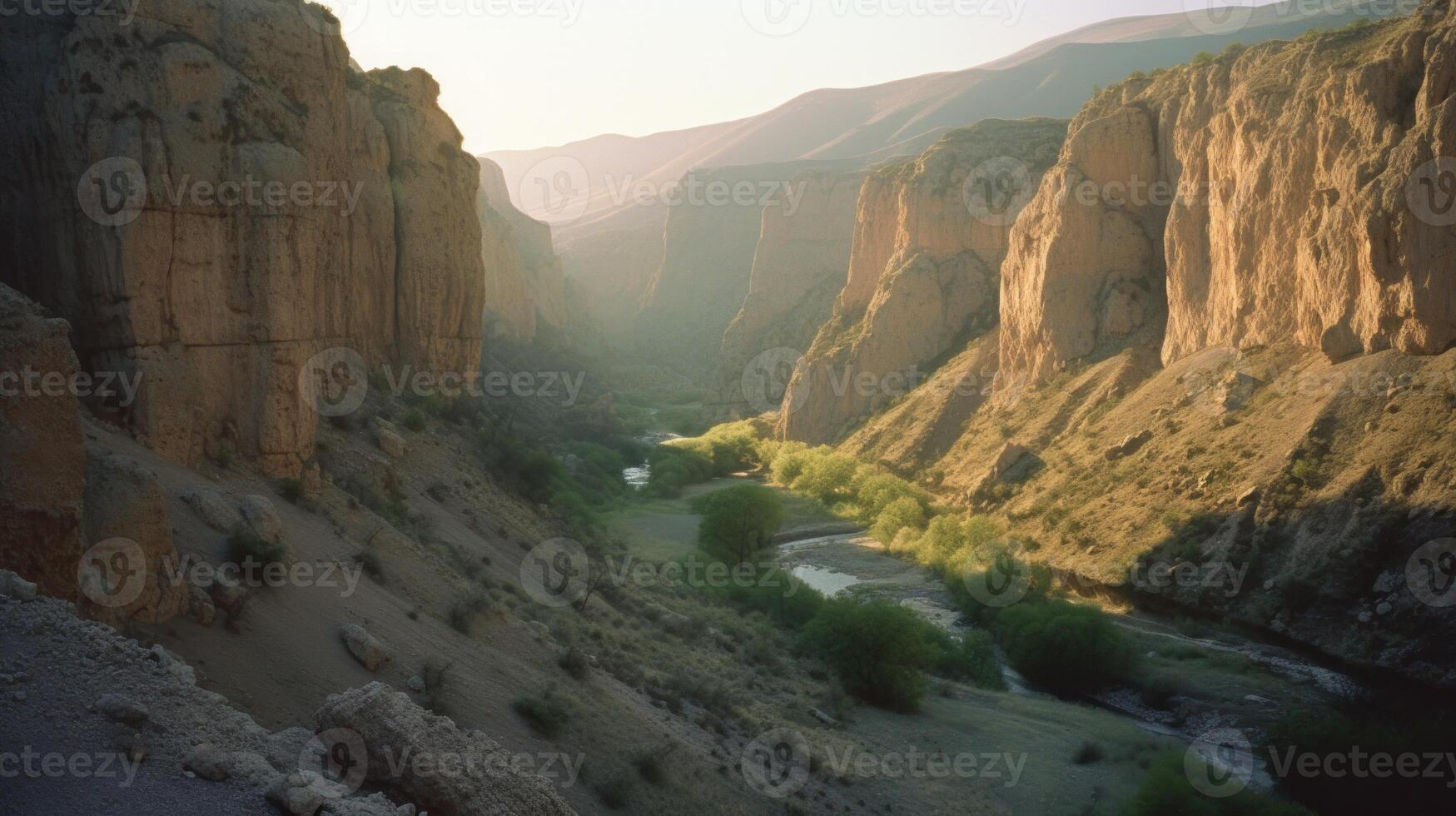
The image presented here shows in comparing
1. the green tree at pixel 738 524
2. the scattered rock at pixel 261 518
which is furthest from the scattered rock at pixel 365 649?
the green tree at pixel 738 524

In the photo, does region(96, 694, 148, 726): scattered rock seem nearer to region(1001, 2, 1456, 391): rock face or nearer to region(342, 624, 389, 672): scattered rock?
region(342, 624, 389, 672): scattered rock

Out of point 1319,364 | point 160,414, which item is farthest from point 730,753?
point 1319,364

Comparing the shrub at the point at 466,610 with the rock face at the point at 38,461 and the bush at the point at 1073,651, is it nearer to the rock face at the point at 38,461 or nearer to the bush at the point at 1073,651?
the rock face at the point at 38,461

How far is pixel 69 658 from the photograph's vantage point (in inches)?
291

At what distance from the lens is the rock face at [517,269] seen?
79.4 m

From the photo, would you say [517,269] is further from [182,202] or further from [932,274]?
[182,202]

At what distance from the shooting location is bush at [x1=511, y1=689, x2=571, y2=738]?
12977 millimetres

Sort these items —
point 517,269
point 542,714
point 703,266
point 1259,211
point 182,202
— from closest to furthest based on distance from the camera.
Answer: point 542,714 < point 182,202 < point 1259,211 < point 517,269 < point 703,266

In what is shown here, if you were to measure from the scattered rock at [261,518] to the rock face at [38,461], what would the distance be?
11.5 ft

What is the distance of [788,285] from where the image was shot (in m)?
105

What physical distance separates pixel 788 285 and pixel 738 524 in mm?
65259

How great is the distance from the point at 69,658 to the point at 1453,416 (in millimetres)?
32147

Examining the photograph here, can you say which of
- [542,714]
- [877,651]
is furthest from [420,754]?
[877,651]

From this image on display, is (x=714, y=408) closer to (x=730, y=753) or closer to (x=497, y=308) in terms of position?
(x=497, y=308)
